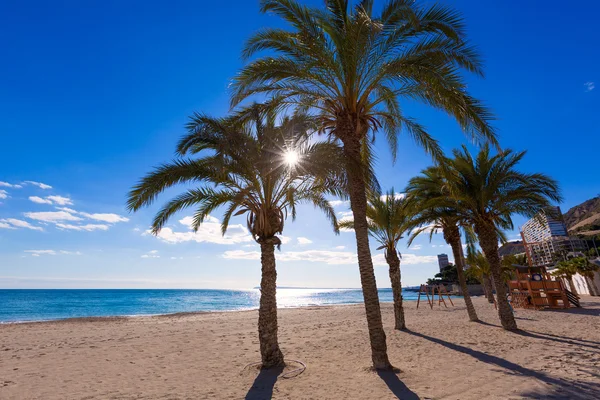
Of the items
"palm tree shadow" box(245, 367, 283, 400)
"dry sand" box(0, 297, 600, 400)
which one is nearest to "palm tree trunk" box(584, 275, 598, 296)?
"dry sand" box(0, 297, 600, 400)

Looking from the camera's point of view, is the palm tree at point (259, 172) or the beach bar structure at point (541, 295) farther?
the beach bar structure at point (541, 295)

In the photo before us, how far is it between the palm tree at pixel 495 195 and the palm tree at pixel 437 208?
78 centimetres

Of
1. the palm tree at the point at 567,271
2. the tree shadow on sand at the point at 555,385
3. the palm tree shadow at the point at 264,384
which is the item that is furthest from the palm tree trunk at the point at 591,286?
the palm tree shadow at the point at 264,384

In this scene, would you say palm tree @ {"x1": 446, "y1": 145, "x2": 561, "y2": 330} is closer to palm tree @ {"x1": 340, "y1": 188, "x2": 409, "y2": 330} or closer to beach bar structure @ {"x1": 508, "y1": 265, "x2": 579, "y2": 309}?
palm tree @ {"x1": 340, "y1": 188, "x2": 409, "y2": 330}

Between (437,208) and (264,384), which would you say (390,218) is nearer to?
(437,208)

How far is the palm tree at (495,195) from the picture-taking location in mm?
12344

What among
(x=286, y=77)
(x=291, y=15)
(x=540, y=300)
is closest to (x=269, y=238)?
(x=286, y=77)

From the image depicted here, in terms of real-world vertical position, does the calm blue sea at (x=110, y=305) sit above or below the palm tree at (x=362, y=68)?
below

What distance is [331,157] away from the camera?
815 cm

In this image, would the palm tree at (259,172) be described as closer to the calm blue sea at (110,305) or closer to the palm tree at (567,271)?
the palm tree at (567,271)

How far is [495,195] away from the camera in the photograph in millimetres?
12828

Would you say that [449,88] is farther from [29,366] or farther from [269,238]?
[29,366]

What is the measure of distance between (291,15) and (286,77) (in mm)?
1442

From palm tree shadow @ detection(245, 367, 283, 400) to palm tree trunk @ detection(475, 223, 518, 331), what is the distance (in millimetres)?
9622
